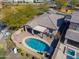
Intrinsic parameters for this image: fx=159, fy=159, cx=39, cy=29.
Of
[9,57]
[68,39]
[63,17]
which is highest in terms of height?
[63,17]

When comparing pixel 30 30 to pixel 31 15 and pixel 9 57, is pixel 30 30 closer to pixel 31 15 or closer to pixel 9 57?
pixel 31 15

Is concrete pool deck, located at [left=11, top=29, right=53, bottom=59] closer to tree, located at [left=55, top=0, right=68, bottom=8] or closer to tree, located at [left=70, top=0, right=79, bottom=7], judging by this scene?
tree, located at [left=55, top=0, right=68, bottom=8]

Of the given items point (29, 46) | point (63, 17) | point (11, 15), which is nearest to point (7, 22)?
point (11, 15)

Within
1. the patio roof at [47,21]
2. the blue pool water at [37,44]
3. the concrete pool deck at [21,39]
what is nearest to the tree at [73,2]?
the patio roof at [47,21]

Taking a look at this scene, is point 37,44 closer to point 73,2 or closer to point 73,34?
point 73,34

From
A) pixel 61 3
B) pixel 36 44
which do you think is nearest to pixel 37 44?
pixel 36 44

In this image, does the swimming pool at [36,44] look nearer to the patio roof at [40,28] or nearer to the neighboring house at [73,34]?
the patio roof at [40,28]

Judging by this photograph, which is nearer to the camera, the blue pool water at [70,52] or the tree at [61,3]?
the blue pool water at [70,52]
